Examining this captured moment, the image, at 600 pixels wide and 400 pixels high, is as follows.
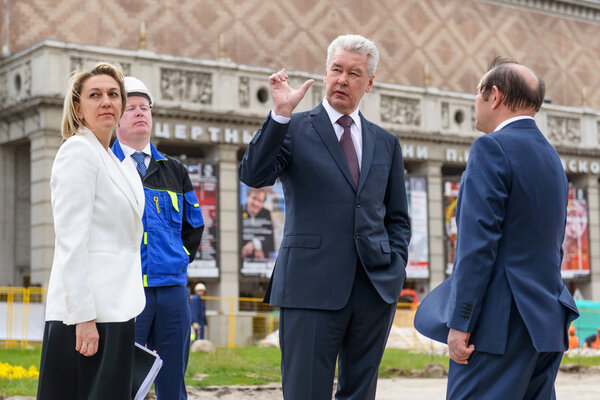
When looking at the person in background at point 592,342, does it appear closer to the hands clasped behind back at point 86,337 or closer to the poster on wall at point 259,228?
the poster on wall at point 259,228

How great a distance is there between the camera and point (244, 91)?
3312cm

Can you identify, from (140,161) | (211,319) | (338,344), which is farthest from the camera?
(211,319)

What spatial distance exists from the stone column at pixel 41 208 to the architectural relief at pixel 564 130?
73.5ft

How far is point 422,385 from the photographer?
13.9 meters

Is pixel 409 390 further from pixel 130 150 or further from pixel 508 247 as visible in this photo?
pixel 508 247

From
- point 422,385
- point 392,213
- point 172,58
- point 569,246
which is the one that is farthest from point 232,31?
point 392,213

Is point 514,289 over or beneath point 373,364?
over

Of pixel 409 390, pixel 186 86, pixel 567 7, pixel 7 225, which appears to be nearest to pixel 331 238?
pixel 409 390

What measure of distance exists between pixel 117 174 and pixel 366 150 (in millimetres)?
1656

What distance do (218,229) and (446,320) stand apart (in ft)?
87.2

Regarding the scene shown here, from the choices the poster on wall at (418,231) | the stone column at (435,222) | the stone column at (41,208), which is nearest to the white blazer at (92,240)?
the stone column at (41,208)

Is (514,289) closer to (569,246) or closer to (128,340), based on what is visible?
(128,340)

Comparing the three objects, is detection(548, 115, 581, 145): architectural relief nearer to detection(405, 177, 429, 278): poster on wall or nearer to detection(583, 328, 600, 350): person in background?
detection(405, 177, 429, 278): poster on wall

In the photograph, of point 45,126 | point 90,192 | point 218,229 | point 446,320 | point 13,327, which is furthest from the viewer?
point 218,229
